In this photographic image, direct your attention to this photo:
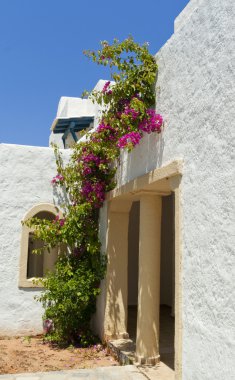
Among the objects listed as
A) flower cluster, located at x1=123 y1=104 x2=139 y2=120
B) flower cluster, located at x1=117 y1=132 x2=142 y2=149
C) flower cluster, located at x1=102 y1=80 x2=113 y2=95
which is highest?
flower cluster, located at x1=102 y1=80 x2=113 y2=95

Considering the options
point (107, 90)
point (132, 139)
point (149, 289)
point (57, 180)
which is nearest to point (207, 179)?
point (132, 139)

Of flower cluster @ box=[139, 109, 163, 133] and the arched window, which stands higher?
flower cluster @ box=[139, 109, 163, 133]

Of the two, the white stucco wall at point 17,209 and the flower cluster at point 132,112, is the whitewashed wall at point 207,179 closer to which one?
the flower cluster at point 132,112

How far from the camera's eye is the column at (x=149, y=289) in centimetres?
606

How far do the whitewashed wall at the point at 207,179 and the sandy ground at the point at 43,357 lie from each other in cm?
279

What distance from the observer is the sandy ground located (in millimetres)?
6555

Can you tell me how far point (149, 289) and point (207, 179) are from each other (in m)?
2.51

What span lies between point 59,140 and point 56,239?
43.2ft

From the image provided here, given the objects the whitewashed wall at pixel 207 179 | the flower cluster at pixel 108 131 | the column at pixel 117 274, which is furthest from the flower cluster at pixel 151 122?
the column at pixel 117 274

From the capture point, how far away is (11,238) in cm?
867

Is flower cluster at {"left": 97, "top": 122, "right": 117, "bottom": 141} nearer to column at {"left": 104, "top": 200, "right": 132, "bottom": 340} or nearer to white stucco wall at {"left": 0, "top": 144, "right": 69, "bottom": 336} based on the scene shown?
column at {"left": 104, "top": 200, "right": 132, "bottom": 340}

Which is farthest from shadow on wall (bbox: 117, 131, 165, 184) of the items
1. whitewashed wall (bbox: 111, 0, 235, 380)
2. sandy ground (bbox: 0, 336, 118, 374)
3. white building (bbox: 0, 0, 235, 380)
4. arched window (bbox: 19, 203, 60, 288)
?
sandy ground (bbox: 0, 336, 118, 374)

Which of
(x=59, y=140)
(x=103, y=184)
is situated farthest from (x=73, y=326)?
(x=59, y=140)

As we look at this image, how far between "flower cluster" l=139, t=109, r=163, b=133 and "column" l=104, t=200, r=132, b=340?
2.45m
